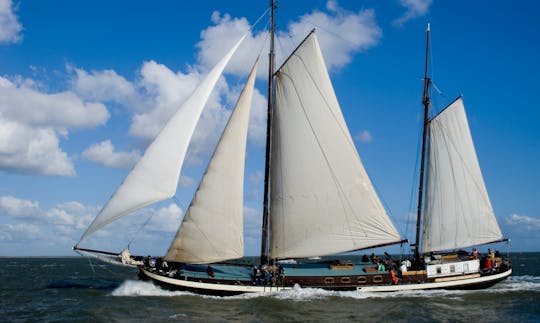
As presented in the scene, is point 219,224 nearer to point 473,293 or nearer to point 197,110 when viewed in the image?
point 197,110

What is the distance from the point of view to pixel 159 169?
33.2 metres

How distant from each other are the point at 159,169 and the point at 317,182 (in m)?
10.9

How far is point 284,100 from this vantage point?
37438 millimetres

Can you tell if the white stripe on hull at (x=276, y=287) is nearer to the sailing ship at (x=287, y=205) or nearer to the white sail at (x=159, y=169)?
the sailing ship at (x=287, y=205)

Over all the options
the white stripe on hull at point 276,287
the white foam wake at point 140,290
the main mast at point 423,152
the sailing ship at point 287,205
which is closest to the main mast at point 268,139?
the sailing ship at point 287,205

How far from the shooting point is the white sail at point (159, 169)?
32188mm

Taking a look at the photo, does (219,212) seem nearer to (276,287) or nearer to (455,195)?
(276,287)

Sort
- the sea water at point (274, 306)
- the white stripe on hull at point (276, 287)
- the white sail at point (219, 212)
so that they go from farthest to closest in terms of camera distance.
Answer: the white sail at point (219, 212), the white stripe on hull at point (276, 287), the sea water at point (274, 306)

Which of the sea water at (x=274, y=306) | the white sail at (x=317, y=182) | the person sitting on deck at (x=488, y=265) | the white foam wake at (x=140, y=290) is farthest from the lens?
the person sitting on deck at (x=488, y=265)

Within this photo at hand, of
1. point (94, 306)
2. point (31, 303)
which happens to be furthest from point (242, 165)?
point (31, 303)

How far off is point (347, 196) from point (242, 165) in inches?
303

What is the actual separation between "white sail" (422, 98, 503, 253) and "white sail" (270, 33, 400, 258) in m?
6.89

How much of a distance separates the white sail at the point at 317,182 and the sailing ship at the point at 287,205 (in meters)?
0.07

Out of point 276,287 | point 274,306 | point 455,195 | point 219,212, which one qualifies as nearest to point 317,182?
point 219,212
